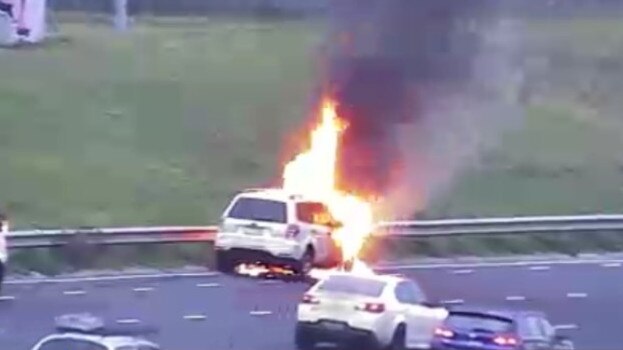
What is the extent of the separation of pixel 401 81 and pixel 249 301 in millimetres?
Answer: 9284

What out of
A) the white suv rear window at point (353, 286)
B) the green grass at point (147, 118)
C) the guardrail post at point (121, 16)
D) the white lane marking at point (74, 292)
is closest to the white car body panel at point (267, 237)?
the white lane marking at point (74, 292)

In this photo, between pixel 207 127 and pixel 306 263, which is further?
pixel 207 127

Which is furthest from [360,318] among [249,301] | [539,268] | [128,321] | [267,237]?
[539,268]

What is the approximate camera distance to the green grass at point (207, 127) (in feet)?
134

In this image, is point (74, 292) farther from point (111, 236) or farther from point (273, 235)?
point (273, 235)

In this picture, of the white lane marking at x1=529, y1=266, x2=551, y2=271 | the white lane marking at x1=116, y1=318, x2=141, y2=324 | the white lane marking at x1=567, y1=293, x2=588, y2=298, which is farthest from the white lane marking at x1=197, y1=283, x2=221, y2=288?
the white lane marking at x1=529, y1=266, x2=551, y2=271

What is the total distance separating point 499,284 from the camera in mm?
35062

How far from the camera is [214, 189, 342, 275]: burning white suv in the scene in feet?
114

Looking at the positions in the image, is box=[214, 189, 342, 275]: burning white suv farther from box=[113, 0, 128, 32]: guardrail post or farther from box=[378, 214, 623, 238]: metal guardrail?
box=[113, 0, 128, 32]: guardrail post

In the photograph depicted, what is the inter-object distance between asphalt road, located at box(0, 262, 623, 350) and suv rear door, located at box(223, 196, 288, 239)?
0.83 m

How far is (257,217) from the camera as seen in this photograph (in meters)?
34.9

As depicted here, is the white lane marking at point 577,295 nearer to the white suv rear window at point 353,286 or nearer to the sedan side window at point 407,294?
the sedan side window at point 407,294

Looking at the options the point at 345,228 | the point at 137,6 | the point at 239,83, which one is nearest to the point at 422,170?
the point at 345,228

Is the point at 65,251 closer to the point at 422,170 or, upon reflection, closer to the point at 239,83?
the point at 422,170
